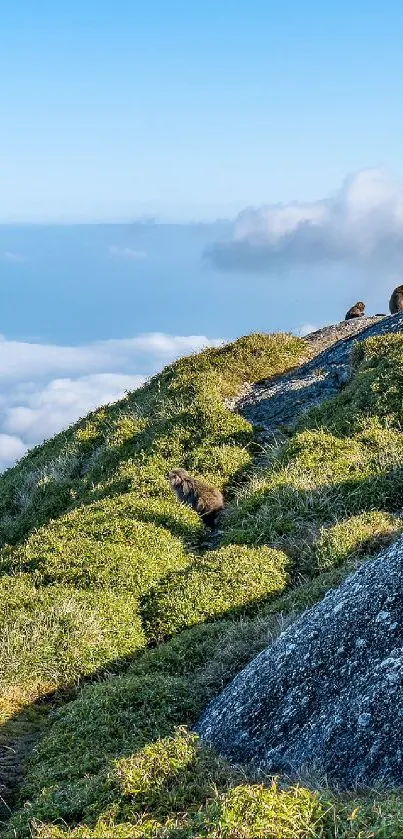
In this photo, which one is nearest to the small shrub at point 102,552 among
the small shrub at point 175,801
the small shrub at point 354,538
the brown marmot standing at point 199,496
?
the brown marmot standing at point 199,496

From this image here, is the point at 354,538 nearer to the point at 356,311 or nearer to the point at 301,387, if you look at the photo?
the point at 301,387

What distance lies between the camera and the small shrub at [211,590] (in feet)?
42.9

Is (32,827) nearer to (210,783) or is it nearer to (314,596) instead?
(210,783)

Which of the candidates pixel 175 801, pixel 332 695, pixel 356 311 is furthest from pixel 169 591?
pixel 356 311

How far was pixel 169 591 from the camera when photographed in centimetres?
1380

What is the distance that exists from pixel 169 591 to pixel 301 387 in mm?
13275

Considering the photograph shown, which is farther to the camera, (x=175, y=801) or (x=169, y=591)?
(x=169, y=591)

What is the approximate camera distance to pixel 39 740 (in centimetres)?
1010

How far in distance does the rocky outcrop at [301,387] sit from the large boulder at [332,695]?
13.5 m

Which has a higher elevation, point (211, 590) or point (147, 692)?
point (211, 590)

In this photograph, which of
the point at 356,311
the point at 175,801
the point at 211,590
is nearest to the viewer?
the point at 175,801

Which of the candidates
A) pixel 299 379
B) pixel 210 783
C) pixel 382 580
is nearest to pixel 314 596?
pixel 382 580

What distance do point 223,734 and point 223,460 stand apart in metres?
12.8

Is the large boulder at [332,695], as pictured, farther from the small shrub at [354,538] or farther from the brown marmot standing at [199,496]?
the brown marmot standing at [199,496]
